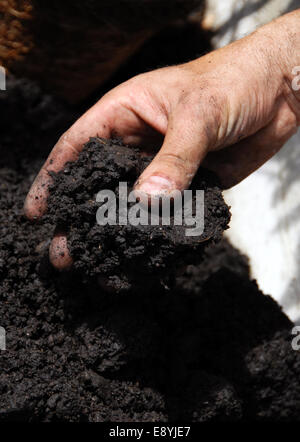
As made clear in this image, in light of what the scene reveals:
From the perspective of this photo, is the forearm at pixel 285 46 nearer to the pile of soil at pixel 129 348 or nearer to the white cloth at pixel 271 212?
the white cloth at pixel 271 212

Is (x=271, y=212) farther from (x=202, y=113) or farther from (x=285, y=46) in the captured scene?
(x=202, y=113)

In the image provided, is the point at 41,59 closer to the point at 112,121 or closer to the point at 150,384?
the point at 112,121

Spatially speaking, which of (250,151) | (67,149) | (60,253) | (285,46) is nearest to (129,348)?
(60,253)

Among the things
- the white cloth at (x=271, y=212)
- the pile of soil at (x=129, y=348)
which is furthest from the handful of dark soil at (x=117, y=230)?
the white cloth at (x=271, y=212)

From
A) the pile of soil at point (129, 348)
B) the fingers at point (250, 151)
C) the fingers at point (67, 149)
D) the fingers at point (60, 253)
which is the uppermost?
the fingers at point (250, 151)

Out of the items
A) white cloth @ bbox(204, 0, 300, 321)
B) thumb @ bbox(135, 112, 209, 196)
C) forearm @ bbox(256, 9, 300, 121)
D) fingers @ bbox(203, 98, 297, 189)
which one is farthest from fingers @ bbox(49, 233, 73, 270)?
white cloth @ bbox(204, 0, 300, 321)

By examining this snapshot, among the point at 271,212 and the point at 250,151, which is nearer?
the point at 250,151
